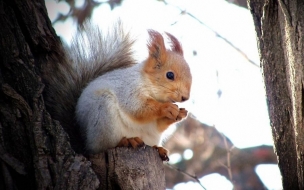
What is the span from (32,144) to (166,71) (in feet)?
3.36

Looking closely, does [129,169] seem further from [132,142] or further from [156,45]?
[156,45]

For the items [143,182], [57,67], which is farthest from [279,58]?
[57,67]

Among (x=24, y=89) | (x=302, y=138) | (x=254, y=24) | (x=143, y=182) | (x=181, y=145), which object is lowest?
(x=181, y=145)

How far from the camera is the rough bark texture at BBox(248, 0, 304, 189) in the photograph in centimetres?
174

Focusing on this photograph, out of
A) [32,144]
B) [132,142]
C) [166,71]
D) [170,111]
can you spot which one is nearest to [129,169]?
[132,142]

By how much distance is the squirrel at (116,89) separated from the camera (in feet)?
8.13

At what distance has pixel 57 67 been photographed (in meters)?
2.52

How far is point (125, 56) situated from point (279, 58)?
1.23 m

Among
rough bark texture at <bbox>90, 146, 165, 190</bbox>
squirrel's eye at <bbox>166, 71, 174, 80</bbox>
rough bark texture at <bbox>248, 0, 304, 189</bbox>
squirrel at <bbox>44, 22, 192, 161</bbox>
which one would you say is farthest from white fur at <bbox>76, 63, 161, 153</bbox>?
rough bark texture at <bbox>248, 0, 304, 189</bbox>

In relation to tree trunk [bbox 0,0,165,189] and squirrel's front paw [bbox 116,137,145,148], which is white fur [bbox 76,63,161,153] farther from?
tree trunk [bbox 0,0,165,189]

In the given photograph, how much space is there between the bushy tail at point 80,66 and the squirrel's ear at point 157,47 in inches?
4.4

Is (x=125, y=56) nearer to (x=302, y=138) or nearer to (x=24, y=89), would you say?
(x=24, y=89)

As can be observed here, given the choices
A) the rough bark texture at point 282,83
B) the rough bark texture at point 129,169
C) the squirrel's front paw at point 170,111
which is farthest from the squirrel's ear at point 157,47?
the rough bark texture at point 282,83

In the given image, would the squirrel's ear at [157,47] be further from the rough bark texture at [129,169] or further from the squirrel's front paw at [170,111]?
the rough bark texture at [129,169]
